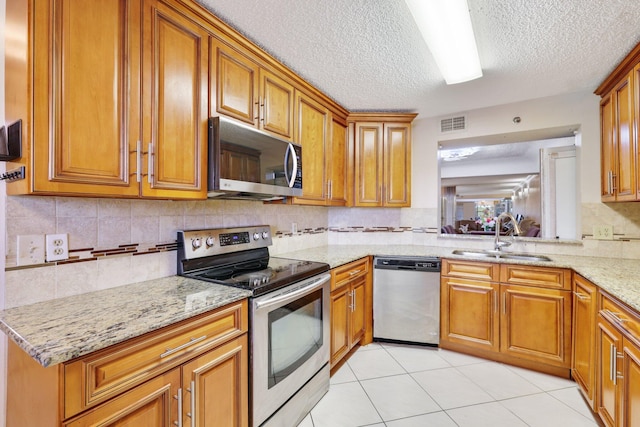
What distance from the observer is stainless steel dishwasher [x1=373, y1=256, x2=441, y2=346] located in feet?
8.49

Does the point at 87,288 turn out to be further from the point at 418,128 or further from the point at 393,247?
the point at 418,128

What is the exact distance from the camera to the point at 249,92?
182 centimetres

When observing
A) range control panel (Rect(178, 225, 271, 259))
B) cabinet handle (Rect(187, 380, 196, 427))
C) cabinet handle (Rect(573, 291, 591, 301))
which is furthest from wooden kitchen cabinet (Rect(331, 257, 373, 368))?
cabinet handle (Rect(573, 291, 591, 301))

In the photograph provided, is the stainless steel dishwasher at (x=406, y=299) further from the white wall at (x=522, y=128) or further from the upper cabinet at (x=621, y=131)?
the upper cabinet at (x=621, y=131)

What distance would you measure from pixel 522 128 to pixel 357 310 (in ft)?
7.57

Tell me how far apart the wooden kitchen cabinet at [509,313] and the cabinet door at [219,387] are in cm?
191

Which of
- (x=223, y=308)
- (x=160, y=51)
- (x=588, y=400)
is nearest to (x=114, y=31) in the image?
(x=160, y=51)

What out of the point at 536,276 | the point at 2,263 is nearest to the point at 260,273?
the point at 2,263

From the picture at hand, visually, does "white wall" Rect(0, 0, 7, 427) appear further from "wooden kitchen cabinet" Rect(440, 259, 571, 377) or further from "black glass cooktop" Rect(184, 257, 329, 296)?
"wooden kitchen cabinet" Rect(440, 259, 571, 377)

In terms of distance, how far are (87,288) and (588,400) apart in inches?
117

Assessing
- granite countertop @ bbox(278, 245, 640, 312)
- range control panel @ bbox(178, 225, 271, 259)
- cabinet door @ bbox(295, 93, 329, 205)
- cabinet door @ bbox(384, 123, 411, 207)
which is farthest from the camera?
cabinet door @ bbox(384, 123, 411, 207)

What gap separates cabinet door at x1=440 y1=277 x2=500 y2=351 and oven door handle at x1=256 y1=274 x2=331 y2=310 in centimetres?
126

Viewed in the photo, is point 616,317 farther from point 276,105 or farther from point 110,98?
point 110,98

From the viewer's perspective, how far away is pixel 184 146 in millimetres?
1451
